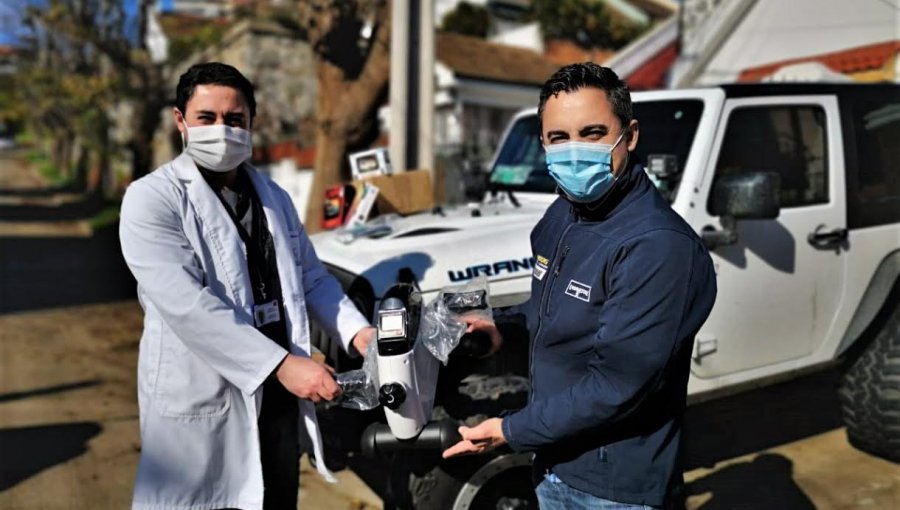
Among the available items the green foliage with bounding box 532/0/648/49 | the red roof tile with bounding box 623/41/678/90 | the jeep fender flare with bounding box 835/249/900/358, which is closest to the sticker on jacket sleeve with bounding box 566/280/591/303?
the jeep fender flare with bounding box 835/249/900/358

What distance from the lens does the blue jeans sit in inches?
77.2

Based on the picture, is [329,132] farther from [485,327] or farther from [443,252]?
[485,327]

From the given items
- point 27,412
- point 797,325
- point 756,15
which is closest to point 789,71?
point 756,15

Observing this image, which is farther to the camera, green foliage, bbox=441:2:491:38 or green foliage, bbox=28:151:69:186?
green foliage, bbox=28:151:69:186

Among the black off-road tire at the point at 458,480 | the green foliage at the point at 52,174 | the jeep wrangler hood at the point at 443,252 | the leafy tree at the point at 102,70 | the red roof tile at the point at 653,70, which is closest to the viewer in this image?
the black off-road tire at the point at 458,480

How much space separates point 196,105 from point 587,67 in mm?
1209

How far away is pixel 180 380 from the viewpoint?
7.45 ft

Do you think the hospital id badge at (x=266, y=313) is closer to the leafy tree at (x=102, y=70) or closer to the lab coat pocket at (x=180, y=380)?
the lab coat pocket at (x=180, y=380)

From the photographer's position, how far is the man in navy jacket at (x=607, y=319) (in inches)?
71.0

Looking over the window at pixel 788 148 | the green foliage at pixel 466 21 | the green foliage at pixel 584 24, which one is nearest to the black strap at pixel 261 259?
the window at pixel 788 148

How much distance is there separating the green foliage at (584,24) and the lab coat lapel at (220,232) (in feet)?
81.5

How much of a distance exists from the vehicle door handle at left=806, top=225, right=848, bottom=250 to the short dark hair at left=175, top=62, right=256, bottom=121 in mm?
3109

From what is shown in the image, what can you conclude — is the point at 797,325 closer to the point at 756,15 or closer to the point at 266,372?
the point at 266,372

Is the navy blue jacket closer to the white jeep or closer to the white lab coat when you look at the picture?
the white lab coat
